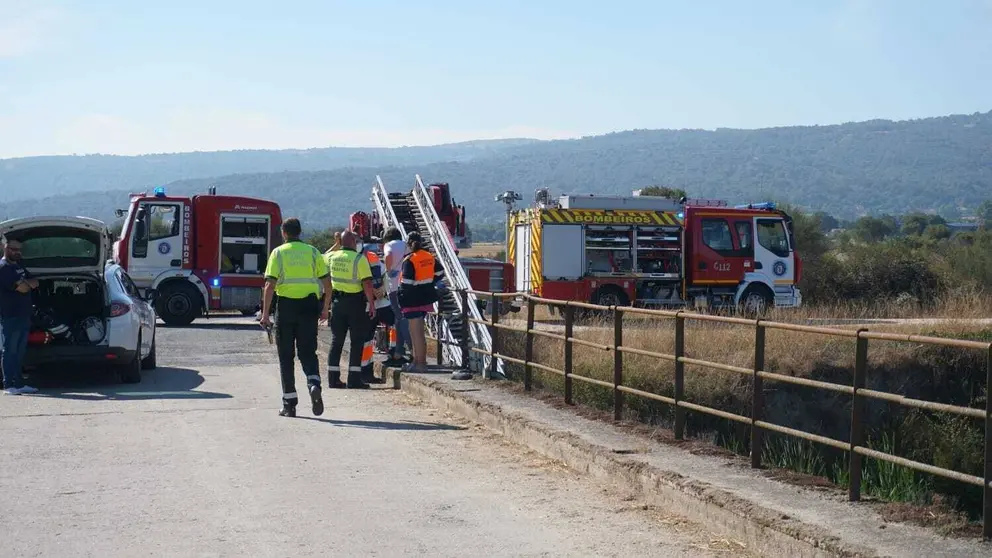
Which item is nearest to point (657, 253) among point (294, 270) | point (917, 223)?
point (294, 270)

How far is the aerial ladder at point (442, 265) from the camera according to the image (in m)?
15.1

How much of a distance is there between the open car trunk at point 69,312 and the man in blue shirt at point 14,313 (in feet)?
1.88

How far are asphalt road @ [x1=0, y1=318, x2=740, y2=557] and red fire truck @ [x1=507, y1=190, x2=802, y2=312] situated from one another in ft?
53.8

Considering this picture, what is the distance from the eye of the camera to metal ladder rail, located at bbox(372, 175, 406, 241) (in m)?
24.6

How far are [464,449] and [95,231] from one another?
698 cm

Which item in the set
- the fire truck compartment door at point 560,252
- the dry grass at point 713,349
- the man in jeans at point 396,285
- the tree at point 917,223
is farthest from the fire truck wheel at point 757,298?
the tree at point 917,223

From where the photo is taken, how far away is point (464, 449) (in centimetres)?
989

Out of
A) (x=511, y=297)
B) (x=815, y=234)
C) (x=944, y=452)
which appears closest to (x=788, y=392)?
(x=944, y=452)

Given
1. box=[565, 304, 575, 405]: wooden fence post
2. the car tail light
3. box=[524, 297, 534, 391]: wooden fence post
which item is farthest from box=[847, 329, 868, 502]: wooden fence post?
the car tail light

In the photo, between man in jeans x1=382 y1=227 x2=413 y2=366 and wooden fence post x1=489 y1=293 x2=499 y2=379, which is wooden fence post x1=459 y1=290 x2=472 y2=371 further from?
man in jeans x1=382 y1=227 x2=413 y2=366

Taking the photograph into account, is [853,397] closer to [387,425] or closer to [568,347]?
[568,347]

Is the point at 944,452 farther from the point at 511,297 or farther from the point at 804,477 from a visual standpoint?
the point at 804,477

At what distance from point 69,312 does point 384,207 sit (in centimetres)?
1117

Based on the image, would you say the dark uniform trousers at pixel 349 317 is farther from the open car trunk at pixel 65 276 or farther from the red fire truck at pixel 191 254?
the red fire truck at pixel 191 254
